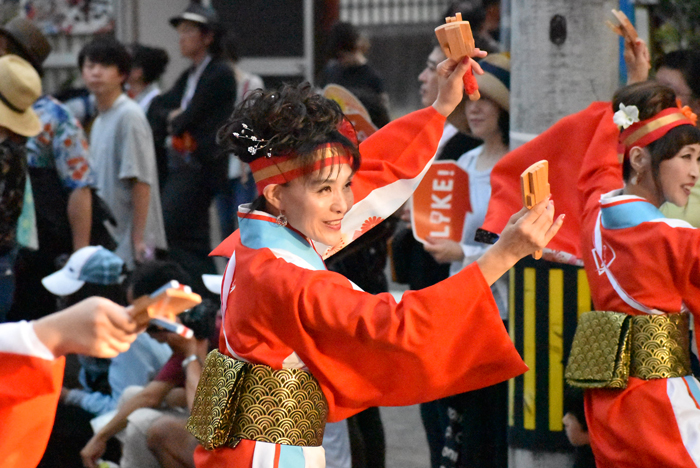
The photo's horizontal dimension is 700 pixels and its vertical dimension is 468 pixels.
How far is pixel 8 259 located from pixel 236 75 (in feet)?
8.80

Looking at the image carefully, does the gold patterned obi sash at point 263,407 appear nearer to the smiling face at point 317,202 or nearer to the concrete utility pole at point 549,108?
the smiling face at point 317,202

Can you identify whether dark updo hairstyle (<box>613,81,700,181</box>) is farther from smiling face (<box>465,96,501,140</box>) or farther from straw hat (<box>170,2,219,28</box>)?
straw hat (<box>170,2,219,28</box>)

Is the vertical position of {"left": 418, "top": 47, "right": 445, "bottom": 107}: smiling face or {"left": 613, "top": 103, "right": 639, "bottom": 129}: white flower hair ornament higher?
{"left": 418, "top": 47, "right": 445, "bottom": 107}: smiling face

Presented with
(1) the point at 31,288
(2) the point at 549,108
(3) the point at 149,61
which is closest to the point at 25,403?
(2) the point at 549,108

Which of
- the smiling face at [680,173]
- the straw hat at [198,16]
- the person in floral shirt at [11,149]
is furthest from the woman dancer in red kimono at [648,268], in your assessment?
the straw hat at [198,16]

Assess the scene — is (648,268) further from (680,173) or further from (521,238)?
(521,238)

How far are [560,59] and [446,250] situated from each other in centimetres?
88

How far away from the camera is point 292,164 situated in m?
2.42

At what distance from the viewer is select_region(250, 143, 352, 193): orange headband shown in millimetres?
2416

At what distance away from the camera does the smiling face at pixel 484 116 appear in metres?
4.00

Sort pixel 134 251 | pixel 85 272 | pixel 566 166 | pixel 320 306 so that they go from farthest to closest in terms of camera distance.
Answer: pixel 134 251 < pixel 85 272 < pixel 566 166 < pixel 320 306

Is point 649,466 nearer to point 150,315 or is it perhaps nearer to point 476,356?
point 476,356

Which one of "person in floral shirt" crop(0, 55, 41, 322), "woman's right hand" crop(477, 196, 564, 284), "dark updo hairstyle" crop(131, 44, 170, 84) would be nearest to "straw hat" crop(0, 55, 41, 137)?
"person in floral shirt" crop(0, 55, 41, 322)

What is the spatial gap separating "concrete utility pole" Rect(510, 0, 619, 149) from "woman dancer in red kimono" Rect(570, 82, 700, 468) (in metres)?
0.39
